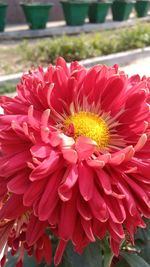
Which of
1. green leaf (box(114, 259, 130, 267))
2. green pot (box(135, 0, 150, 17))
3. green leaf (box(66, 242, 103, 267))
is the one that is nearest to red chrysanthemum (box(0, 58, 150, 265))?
green leaf (box(66, 242, 103, 267))

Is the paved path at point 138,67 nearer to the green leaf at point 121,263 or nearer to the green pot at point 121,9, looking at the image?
the green pot at point 121,9

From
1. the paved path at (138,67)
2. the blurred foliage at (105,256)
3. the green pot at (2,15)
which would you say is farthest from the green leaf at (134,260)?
the green pot at (2,15)

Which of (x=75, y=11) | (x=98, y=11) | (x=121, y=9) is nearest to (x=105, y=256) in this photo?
(x=75, y=11)

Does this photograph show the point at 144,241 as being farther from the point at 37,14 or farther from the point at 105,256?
the point at 37,14

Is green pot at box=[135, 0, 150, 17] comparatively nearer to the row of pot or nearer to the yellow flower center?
the row of pot

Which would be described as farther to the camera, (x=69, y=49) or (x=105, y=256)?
(x=69, y=49)

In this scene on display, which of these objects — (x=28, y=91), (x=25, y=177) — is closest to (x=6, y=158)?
(x=25, y=177)
